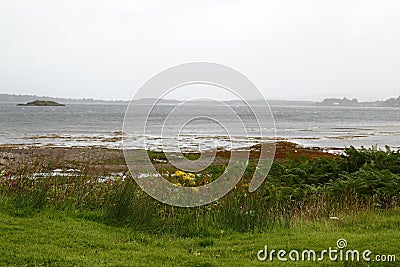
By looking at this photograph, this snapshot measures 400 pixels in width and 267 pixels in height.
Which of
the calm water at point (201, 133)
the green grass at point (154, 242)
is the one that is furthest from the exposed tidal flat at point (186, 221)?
the calm water at point (201, 133)

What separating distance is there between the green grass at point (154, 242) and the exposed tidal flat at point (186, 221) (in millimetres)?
14

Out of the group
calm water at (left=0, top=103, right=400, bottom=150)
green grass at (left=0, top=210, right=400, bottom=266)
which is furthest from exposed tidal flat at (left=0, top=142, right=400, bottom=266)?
calm water at (left=0, top=103, right=400, bottom=150)

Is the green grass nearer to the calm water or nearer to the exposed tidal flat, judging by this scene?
the exposed tidal flat

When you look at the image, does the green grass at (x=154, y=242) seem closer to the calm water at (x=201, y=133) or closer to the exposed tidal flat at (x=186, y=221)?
the exposed tidal flat at (x=186, y=221)

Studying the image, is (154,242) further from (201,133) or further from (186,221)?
(201,133)

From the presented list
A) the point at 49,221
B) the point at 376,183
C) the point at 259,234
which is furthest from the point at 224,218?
the point at 376,183

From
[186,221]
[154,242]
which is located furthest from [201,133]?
[154,242]

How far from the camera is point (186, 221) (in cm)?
797

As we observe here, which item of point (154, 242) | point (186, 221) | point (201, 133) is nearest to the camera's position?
point (154, 242)

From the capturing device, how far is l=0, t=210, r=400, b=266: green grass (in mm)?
5785

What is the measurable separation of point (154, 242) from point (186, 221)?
1.17m

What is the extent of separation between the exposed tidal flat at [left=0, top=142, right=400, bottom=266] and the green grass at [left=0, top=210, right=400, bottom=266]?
0.05 feet

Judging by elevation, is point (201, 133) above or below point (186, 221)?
above

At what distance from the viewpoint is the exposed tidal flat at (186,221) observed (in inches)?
238
